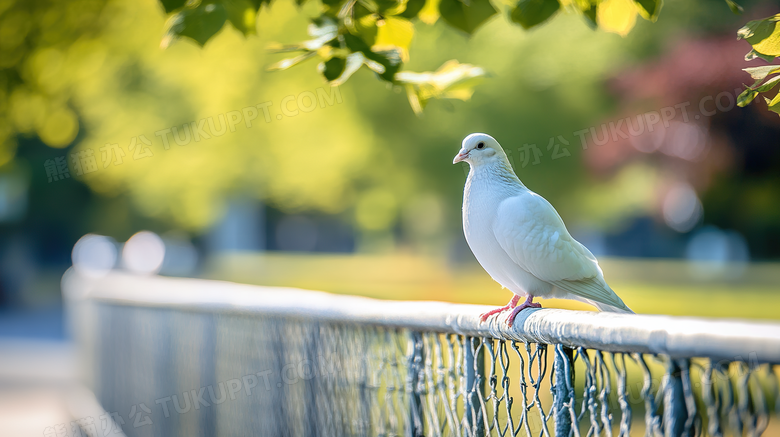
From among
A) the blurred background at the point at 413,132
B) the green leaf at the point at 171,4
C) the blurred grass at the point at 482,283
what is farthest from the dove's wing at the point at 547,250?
the blurred grass at the point at 482,283

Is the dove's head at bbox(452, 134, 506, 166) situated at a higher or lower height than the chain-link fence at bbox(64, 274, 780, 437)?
higher

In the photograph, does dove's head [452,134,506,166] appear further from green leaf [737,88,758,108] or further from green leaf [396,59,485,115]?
green leaf [737,88,758,108]

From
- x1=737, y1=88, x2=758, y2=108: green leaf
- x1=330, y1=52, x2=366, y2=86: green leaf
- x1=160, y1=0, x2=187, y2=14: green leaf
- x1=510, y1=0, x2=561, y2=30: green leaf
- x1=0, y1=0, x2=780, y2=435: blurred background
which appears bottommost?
x1=737, y1=88, x2=758, y2=108: green leaf

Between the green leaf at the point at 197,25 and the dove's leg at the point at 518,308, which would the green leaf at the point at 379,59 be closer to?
the green leaf at the point at 197,25

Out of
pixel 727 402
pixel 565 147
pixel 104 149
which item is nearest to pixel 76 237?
pixel 104 149

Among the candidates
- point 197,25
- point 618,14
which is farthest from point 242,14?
point 618,14

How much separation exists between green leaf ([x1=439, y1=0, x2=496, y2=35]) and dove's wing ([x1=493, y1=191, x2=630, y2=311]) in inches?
25.0

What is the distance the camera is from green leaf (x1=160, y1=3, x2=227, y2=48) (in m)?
2.43

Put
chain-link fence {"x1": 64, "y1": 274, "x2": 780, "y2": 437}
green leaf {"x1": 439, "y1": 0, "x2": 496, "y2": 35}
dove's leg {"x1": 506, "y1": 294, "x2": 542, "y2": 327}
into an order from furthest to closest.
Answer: green leaf {"x1": 439, "y1": 0, "x2": 496, "y2": 35}, dove's leg {"x1": 506, "y1": 294, "x2": 542, "y2": 327}, chain-link fence {"x1": 64, "y1": 274, "x2": 780, "y2": 437}

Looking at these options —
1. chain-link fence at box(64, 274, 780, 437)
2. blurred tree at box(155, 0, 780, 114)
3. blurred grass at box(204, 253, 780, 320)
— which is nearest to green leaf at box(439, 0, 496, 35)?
blurred tree at box(155, 0, 780, 114)

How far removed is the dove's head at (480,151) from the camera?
263 cm

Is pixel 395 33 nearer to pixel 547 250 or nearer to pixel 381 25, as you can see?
pixel 381 25

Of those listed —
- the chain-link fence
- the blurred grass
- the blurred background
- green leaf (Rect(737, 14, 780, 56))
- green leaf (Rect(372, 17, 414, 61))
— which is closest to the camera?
the chain-link fence

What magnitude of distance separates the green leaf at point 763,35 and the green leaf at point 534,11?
0.62 meters
